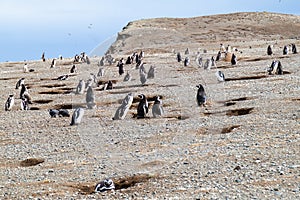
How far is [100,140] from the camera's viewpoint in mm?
16609

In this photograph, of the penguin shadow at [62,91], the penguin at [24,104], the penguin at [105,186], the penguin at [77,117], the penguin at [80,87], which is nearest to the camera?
the penguin at [105,186]

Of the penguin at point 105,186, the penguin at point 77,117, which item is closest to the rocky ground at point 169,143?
the penguin at point 105,186

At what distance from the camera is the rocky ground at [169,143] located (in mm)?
11188

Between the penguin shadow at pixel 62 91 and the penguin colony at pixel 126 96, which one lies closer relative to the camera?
the penguin colony at pixel 126 96

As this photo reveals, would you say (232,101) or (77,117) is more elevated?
(77,117)

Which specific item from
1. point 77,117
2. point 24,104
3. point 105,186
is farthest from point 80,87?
point 105,186

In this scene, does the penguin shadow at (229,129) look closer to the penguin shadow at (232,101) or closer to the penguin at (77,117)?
the penguin shadow at (232,101)

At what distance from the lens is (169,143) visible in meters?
15.4

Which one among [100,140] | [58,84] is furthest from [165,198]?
[58,84]

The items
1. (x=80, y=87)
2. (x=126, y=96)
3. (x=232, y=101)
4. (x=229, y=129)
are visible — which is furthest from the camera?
(x=80, y=87)

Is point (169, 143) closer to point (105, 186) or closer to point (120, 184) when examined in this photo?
point (120, 184)

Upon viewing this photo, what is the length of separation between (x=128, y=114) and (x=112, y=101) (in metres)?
3.63

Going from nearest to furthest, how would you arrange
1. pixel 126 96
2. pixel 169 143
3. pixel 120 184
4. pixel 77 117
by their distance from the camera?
1. pixel 120 184
2. pixel 169 143
3. pixel 77 117
4. pixel 126 96

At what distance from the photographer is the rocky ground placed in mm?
11188
